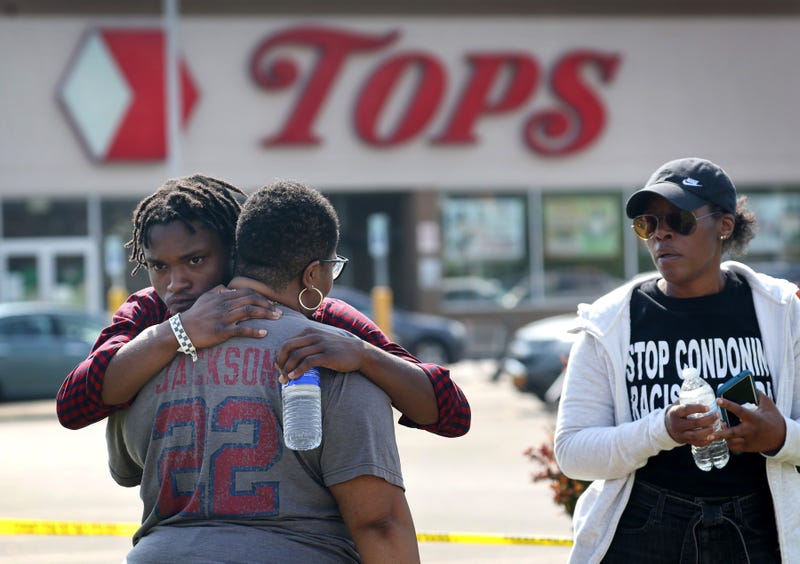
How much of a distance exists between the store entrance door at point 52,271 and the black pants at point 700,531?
23.0 meters

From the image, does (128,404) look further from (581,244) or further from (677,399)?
(581,244)

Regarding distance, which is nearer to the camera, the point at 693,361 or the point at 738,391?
the point at 738,391

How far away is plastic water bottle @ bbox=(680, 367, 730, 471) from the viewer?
305 cm

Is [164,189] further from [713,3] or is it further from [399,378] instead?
[713,3]

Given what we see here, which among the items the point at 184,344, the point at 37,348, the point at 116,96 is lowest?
the point at 37,348

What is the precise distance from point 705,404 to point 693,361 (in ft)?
0.87

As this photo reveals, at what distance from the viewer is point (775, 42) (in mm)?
28562

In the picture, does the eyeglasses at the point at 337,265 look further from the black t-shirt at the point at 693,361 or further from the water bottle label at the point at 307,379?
the black t-shirt at the point at 693,361

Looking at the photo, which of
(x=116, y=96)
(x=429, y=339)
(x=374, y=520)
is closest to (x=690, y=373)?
(x=374, y=520)

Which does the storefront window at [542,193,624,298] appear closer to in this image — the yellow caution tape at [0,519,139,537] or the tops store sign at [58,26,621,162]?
the tops store sign at [58,26,621,162]

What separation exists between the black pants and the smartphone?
0.25 m

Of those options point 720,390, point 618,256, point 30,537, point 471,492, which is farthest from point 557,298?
point 720,390

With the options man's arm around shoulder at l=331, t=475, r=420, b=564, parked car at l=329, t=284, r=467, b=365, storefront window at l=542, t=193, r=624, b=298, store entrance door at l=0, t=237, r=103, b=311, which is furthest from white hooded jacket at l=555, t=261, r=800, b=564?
storefront window at l=542, t=193, r=624, b=298

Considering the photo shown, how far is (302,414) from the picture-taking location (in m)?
2.50
